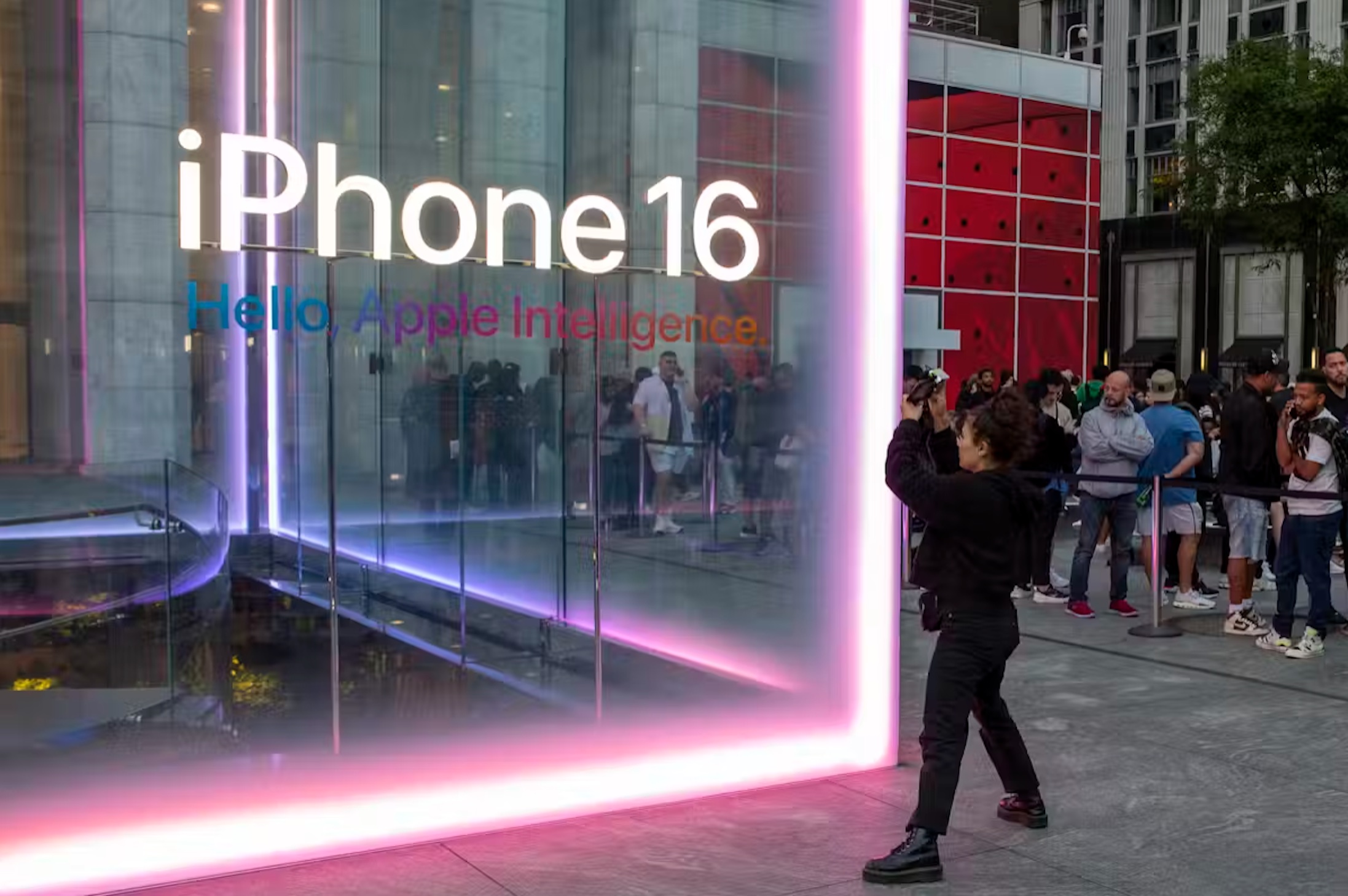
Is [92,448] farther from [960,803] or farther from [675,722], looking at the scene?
[960,803]

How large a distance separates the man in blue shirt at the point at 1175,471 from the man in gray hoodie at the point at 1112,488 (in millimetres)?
198

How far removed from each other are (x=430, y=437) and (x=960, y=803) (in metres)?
2.69

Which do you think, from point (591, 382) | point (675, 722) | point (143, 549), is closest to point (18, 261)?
point (143, 549)

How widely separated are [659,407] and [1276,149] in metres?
28.4

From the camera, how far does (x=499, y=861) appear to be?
523cm

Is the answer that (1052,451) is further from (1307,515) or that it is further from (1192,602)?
(1307,515)

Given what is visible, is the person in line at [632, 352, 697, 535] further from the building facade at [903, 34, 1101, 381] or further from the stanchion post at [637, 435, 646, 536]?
the building facade at [903, 34, 1101, 381]

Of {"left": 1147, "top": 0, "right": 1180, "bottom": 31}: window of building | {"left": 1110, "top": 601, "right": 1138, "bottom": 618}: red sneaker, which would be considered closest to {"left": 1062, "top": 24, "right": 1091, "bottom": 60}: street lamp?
{"left": 1147, "top": 0, "right": 1180, "bottom": 31}: window of building

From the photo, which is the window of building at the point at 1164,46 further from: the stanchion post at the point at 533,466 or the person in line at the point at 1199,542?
the stanchion post at the point at 533,466

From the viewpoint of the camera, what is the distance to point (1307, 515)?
941 centimetres

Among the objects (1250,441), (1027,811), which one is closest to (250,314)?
(1027,811)

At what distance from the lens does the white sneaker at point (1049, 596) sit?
12.0 m

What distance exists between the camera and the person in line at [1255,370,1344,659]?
9273mm

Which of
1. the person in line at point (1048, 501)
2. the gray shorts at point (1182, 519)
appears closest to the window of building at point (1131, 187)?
the person in line at point (1048, 501)
